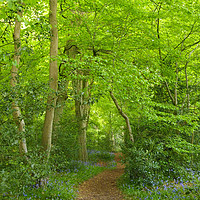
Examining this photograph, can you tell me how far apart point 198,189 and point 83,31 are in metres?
7.07

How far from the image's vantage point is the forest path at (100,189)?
745 cm

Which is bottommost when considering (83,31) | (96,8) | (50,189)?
(50,189)

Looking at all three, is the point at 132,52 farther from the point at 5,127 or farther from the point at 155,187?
the point at 5,127

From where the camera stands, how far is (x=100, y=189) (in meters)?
8.59

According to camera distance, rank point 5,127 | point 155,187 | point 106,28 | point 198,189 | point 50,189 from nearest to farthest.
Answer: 1. point 5,127
2. point 198,189
3. point 50,189
4. point 155,187
5. point 106,28

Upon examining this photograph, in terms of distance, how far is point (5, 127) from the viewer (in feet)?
15.0

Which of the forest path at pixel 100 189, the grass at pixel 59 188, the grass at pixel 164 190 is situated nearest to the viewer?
Answer: the grass at pixel 59 188

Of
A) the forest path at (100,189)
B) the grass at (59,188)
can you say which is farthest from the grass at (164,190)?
the grass at (59,188)

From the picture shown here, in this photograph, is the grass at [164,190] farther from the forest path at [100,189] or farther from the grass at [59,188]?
the grass at [59,188]

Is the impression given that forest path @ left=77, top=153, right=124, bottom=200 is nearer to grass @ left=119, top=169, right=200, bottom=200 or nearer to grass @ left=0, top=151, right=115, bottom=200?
grass @ left=0, top=151, right=115, bottom=200

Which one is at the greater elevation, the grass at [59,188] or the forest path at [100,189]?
the grass at [59,188]

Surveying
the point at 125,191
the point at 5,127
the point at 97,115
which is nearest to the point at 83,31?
the point at 5,127

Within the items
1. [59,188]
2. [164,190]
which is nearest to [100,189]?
[59,188]

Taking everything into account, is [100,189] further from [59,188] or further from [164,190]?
[164,190]
